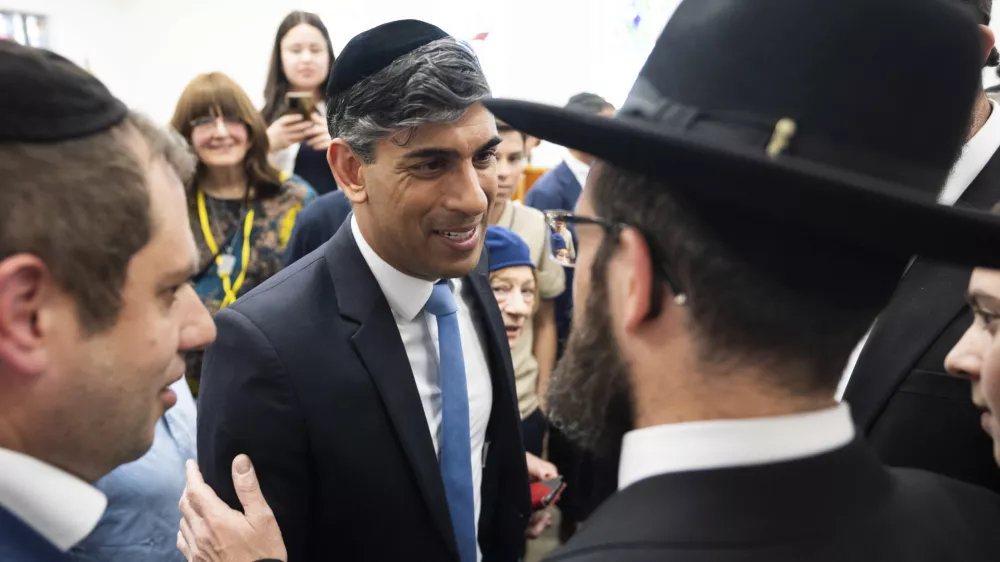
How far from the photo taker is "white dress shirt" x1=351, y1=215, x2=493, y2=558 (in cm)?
133

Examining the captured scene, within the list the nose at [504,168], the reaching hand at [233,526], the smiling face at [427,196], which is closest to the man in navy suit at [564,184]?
the nose at [504,168]

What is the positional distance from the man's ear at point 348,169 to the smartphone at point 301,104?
156 cm

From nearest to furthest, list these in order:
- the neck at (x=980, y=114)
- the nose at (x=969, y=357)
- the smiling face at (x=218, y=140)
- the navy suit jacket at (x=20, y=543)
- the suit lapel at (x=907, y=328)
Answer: the navy suit jacket at (x=20, y=543)
the nose at (x=969, y=357)
the suit lapel at (x=907, y=328)
the neck at (x=980, y=114)
the smiling face at (x=218, y=140)

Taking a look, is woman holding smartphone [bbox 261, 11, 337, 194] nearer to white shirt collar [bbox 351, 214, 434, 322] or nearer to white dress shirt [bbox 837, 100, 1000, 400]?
white shirt collar [bbox 351, 214, 434, 322]

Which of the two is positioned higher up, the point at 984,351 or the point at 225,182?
the point at 984,351

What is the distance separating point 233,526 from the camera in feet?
3.47

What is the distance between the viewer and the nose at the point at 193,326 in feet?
2.93

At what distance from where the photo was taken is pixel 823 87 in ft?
2.21

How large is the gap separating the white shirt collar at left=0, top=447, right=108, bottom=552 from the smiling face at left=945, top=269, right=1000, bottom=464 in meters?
1.14

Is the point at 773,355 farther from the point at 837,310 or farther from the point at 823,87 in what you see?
the point at 823,87

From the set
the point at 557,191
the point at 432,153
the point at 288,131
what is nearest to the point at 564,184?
the point at 557,191

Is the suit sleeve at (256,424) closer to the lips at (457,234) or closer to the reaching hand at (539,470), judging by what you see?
the lips at (457,234)

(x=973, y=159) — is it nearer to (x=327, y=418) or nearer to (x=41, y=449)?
(x=327, y=418)

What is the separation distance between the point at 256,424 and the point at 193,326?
28cm
